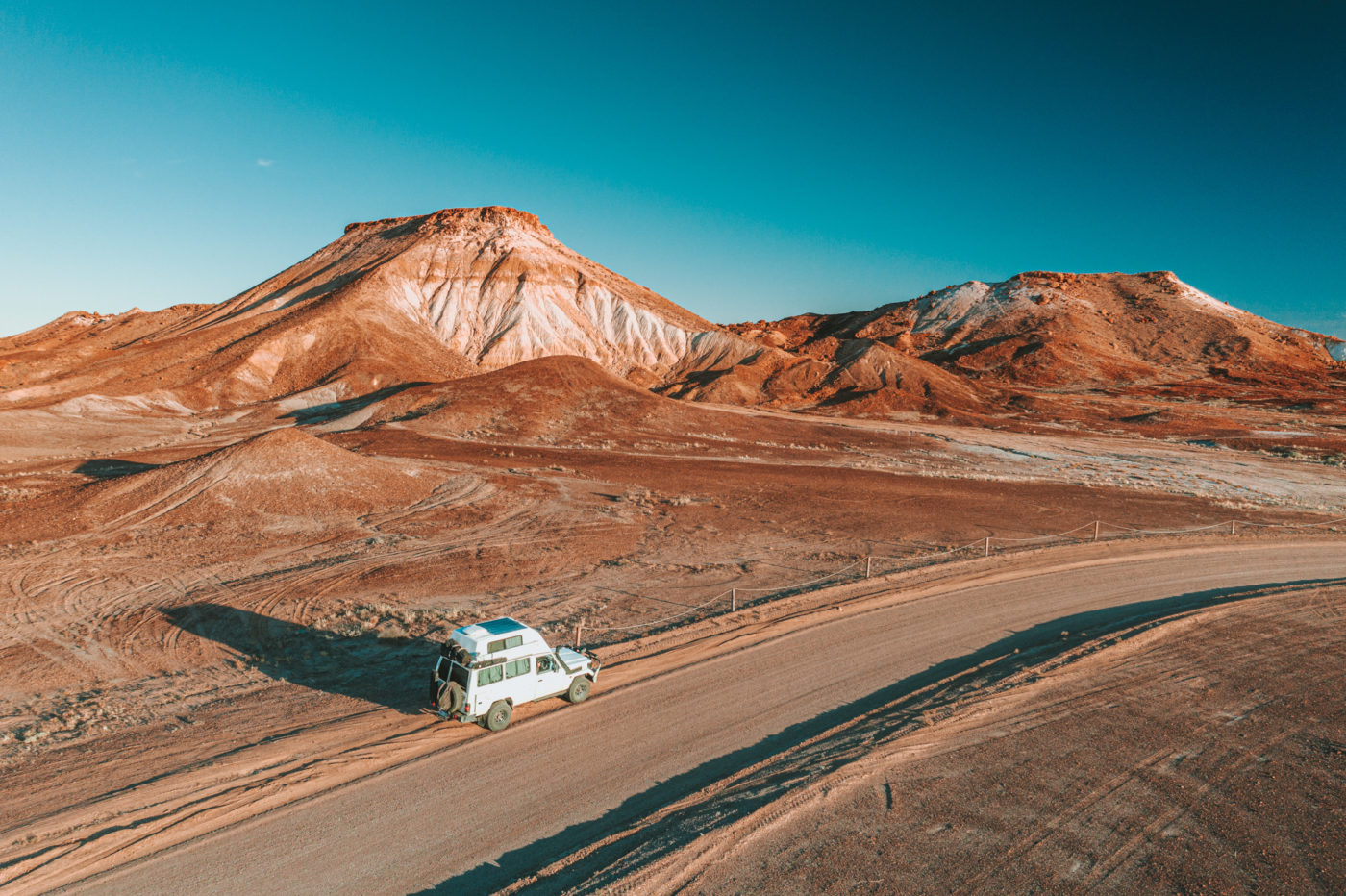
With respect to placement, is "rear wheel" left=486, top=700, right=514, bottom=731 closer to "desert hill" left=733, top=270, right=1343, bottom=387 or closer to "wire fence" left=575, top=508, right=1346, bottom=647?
"wire fence" left=575, top=508, right=1346, bottom=647

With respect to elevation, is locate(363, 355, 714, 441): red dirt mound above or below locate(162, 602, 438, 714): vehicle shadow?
above

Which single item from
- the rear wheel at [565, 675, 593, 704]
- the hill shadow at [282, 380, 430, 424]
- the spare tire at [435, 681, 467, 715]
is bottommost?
the rear wheel at [565, 675, 593, 704]

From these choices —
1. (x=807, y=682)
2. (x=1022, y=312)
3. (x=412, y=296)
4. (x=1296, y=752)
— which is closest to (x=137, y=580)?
(x=807, y=682)

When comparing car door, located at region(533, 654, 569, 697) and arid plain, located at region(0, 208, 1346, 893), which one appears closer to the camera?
arid plain, located at region(0, 208, 1346, 893)

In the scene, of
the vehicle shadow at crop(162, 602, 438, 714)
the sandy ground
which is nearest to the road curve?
the sandy ground

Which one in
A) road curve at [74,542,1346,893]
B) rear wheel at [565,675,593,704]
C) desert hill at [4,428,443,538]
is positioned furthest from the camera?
desert hill at [4,428,443,538]

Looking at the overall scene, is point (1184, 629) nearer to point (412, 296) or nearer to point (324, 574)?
point (324, 574)

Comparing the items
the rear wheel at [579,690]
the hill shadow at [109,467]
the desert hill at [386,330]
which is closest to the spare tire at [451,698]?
the rear wheel at [579,690]

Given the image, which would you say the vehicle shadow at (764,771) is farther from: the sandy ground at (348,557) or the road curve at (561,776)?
the sandy ground at (348,557)
